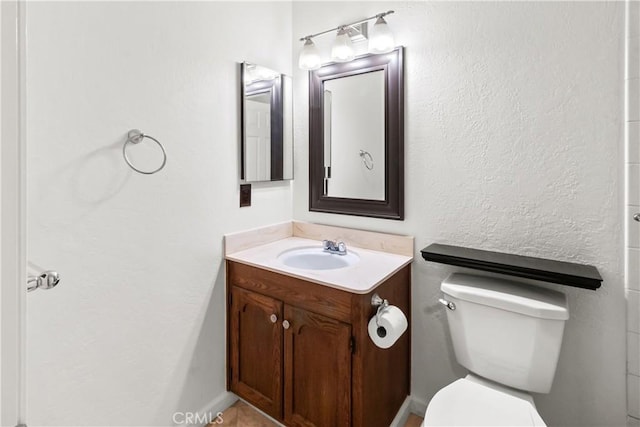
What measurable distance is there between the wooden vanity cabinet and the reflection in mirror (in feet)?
1.80

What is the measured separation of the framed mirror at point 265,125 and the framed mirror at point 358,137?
15 centimetres

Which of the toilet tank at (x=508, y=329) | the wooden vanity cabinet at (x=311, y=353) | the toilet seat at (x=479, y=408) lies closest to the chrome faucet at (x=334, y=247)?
the wooden vanity cabinet at (x=311, y=353)

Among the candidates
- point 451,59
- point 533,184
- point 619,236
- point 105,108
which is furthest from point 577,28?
point 105,108

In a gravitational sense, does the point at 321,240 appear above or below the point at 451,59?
Answer: below

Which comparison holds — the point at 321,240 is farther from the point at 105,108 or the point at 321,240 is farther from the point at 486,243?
the point at 105,108

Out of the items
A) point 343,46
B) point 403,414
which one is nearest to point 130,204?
point 343,46

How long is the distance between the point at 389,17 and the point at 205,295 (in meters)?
1.69

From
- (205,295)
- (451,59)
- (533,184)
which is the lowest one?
(205,295)

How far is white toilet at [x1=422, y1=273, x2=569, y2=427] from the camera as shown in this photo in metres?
1.14

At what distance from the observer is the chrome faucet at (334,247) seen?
1.78 meters

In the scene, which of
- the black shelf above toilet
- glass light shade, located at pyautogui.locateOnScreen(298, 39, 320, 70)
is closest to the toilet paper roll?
the black shelf above toilet

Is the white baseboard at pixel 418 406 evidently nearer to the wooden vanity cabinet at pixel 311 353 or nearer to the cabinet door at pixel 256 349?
the wooden vanity cabinet at pixel 311 353

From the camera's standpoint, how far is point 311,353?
1.43 metres

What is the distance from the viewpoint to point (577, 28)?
130 cm
